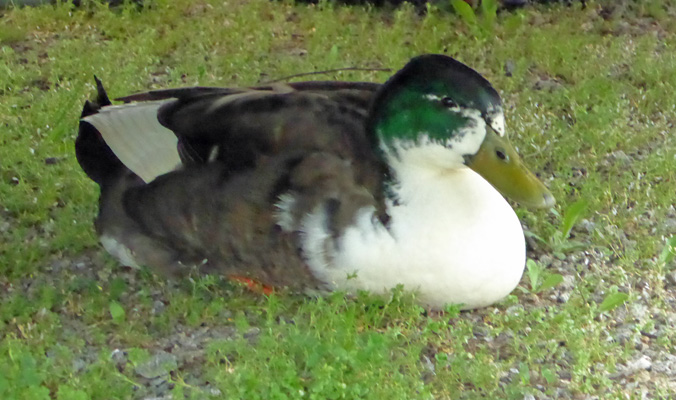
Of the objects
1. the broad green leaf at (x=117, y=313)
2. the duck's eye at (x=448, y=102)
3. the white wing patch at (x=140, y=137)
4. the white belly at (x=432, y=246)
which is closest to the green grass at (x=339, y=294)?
the broad green leaf at (x=117, y=313)

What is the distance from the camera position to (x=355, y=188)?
2996 mm

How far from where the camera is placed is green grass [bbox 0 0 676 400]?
2869 mm

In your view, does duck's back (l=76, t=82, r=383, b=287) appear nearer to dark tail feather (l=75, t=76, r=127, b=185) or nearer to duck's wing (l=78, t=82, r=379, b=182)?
duck's wing (l=78, t=82, r=379, b=182)

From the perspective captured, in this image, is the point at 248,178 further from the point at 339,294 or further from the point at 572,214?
the point at 572,214

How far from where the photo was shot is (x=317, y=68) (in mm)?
5301

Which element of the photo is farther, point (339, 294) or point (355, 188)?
point (339, 294)

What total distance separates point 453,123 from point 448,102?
0.07m

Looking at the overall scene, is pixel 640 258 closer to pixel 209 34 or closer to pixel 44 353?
pixel 44 353

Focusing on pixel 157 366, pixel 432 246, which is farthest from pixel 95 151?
pixel 432 246

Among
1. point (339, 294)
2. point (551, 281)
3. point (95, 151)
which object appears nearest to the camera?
point (339, 294)

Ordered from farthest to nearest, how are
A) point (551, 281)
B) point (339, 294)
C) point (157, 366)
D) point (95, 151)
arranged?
point (95, 151) → point (551, 281) → point (339, 294) → point (157, 366)

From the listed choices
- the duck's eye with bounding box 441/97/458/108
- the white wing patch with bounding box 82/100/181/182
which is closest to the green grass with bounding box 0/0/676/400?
the white wing patch with bounding box 82/100/181/182

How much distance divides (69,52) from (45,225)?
6.31 ft

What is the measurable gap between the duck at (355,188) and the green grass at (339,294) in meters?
0.15
